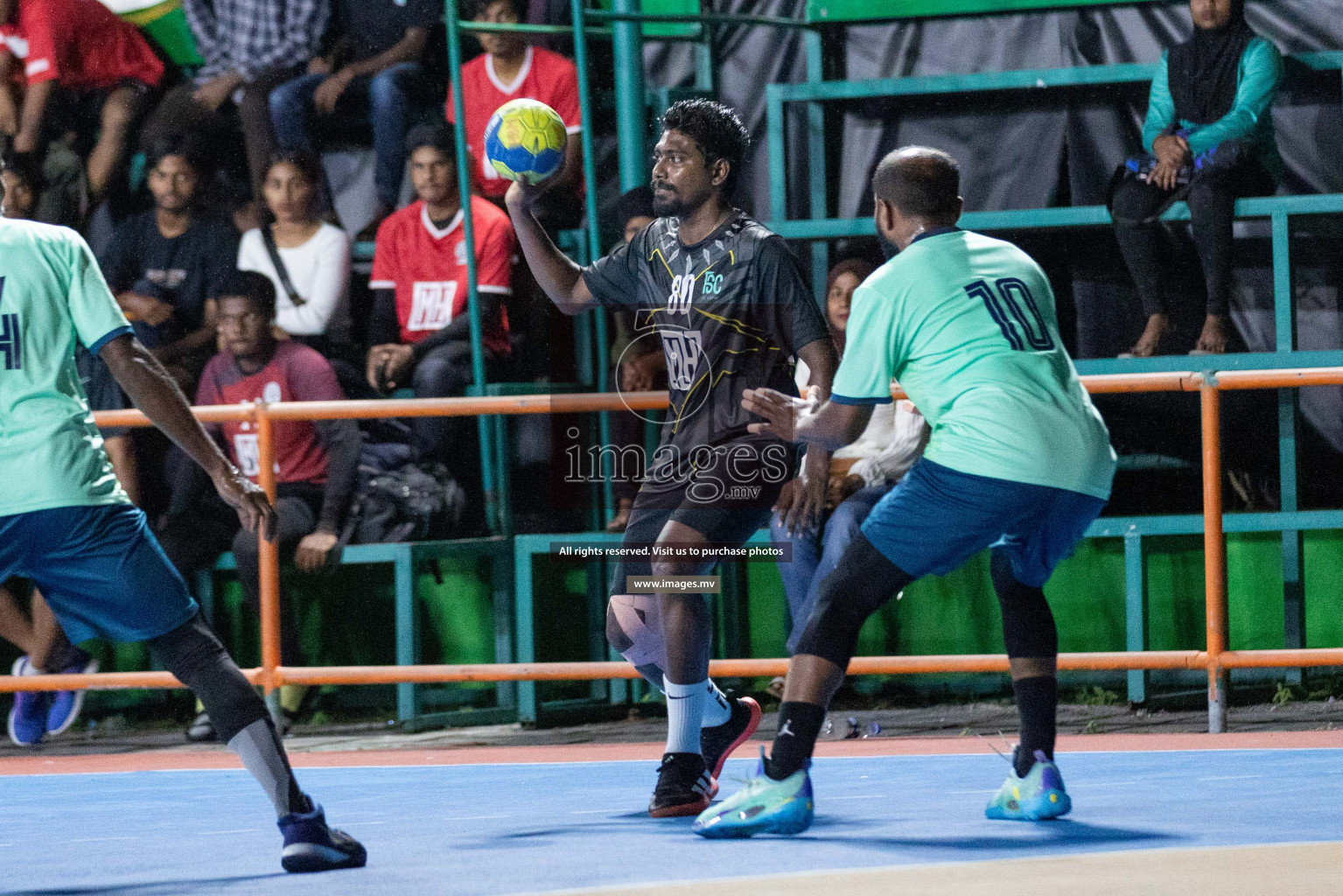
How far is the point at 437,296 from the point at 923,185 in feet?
15.3

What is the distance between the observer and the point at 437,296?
8.80 m

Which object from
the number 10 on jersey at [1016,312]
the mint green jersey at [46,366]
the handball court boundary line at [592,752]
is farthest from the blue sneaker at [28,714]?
the number 10 on jersey at [1016,312]

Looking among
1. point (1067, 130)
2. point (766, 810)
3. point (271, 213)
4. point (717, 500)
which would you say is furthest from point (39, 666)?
point (1067, 130)

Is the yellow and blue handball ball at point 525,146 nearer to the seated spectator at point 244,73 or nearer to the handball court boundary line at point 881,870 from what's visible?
the handball court boundary line at point 881,870

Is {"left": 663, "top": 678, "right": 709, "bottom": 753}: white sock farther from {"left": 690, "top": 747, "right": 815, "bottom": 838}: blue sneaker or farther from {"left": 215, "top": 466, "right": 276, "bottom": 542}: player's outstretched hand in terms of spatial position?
{"left": 215, "top": 466, "right": 276, "bottom": 542}: player's outstretched hand

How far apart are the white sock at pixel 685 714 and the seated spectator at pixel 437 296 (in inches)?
144

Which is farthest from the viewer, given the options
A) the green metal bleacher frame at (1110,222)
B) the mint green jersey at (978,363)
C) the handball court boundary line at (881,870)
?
the green metal bleacher frame at (1110,222)

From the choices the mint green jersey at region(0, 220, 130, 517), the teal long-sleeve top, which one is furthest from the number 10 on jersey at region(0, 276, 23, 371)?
the teal long-sleeve top

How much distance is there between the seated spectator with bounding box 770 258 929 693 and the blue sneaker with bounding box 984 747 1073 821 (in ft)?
6.80

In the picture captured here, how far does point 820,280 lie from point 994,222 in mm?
952

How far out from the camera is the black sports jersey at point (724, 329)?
16.3ft

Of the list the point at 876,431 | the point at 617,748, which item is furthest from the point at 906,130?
the point at 617,748

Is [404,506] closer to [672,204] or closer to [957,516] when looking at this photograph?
[672,204]

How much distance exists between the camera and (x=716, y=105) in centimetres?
521
